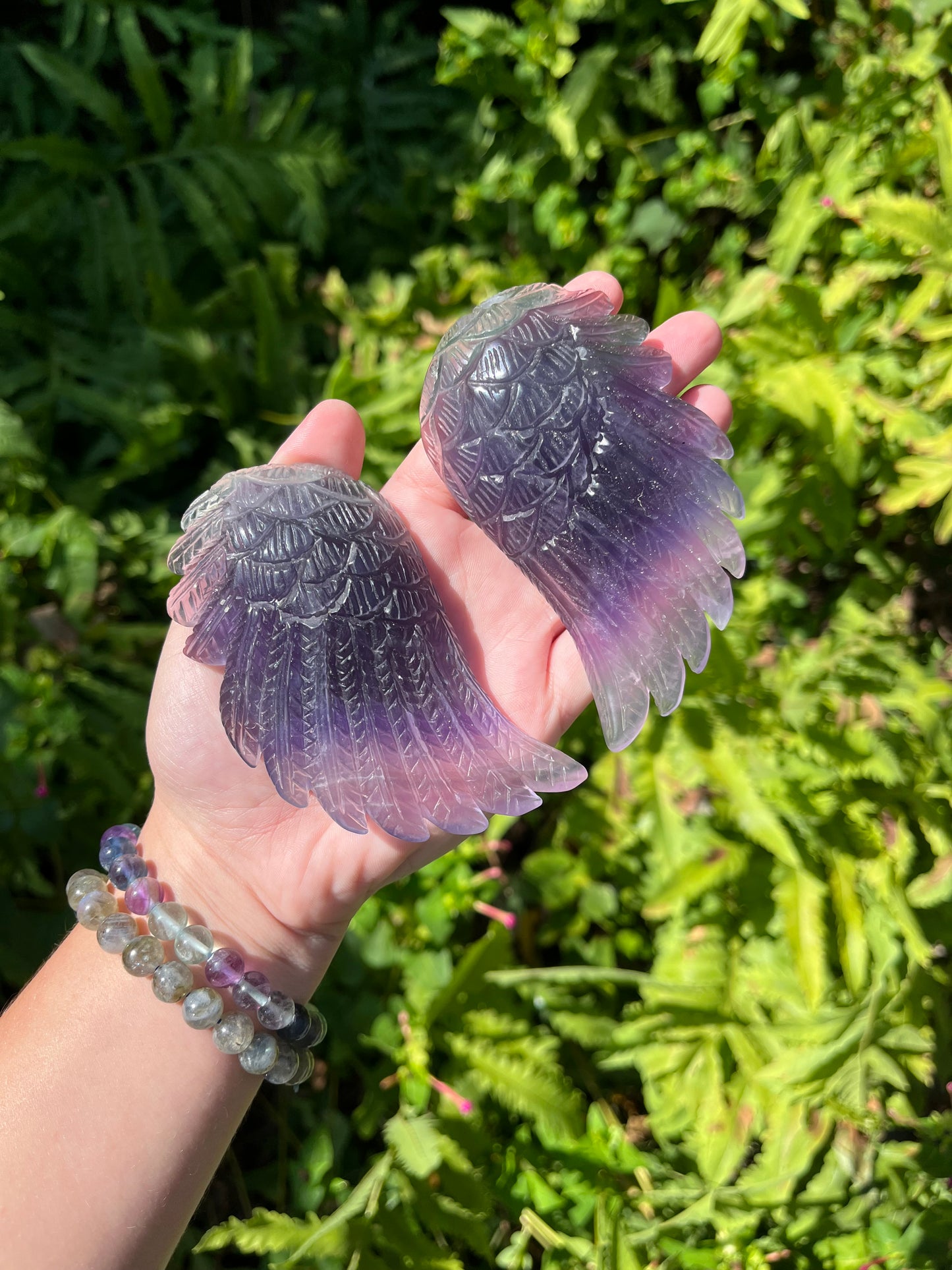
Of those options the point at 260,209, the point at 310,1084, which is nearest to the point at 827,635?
the point at 310,1084

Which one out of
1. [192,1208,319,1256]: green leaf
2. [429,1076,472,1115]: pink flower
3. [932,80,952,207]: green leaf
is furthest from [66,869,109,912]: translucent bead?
[932,80,952,207]: green leaf

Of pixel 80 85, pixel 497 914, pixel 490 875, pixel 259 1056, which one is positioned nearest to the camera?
pixel 259 1056

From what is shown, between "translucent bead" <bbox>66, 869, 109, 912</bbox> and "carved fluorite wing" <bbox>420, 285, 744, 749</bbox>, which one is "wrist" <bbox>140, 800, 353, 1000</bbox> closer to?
"translucent bead" <bbox>66, 869, 109, 912</bbox>

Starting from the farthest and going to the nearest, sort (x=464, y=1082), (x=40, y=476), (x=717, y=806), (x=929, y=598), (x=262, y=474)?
(x=929, y=598) → (x=40, y=476) → (x=717, y=806) → (x=464, y=1082) → (x=262, y=474)

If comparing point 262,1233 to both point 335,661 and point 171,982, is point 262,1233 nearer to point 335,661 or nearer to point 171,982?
point 171,982

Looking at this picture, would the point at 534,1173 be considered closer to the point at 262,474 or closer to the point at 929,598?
the point at 262,474

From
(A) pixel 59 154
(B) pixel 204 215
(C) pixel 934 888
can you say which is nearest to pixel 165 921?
(C) pixel 934 888
